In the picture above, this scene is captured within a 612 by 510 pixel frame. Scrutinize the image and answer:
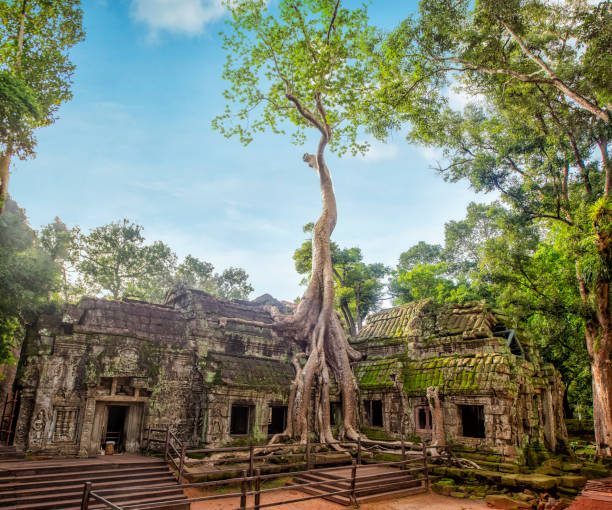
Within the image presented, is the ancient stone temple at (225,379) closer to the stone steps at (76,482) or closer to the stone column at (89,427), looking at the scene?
the stone column at (89,427)

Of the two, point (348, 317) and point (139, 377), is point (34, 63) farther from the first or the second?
point (348, 317)

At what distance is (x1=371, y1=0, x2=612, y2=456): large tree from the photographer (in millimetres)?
11164

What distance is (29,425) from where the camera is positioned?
9992 millimetres

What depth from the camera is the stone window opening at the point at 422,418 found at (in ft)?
42.8

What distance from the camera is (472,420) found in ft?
41.9

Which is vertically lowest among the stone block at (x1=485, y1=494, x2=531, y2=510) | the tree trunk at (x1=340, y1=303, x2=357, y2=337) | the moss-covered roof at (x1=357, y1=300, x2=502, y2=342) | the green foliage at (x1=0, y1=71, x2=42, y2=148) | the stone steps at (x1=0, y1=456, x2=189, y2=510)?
the stone block at (x1=485, y1=494, x2=531, y2=510)

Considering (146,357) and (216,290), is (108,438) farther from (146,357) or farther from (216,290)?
(216,290)

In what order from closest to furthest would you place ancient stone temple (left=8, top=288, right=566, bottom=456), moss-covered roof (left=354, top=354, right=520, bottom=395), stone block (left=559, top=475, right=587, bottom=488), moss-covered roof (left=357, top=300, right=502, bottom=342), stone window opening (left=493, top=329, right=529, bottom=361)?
stone block (left=559, top=475, right=587, bottom=488), ancient stone temple (left=8, top=288, right=566, bottom=456), moss-covered roof (left=354, top=354, right=520, bottom=395), stone window opening (left=493, top=329, right=529, bottom=361), moss-covered roof (left=357, top=300, right=502, bottom=342)

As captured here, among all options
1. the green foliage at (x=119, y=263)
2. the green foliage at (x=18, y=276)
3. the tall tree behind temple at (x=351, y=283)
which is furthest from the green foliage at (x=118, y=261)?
the green foliage at (x=18, y=276)

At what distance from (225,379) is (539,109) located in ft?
48.0

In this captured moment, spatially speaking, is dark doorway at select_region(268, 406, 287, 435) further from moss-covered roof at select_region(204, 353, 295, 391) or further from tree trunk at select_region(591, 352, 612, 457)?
tree trunk at select_region(591, 352, 612, 457)

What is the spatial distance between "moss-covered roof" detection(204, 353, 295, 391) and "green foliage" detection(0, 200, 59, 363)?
17.1 feet

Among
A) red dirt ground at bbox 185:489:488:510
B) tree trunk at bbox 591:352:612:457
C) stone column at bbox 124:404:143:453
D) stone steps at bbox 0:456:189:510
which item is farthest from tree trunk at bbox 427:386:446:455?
stone column at bbox 124:404:143:453

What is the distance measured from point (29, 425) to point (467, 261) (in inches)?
1251
